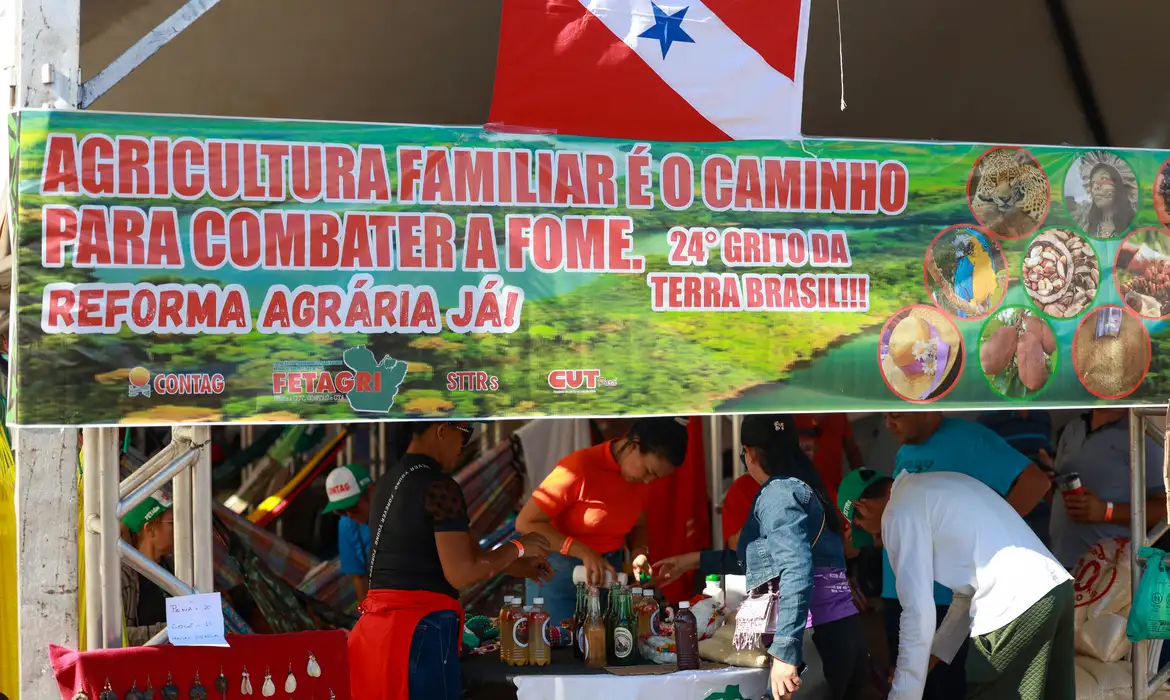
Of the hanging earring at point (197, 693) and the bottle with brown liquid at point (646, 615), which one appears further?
the bottle with brown liquid at point (646, 615)

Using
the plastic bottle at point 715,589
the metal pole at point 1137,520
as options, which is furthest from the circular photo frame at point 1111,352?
the plastic bottle at point 715,589

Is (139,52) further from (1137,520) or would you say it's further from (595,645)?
(1137,520)

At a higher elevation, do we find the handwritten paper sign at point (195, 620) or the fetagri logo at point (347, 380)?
the fetagri logo at point (347, 380)

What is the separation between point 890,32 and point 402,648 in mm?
3181

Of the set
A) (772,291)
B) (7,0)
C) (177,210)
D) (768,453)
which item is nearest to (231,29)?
(7,0)

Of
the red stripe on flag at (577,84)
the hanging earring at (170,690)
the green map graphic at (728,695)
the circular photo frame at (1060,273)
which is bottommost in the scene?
the green map graphic at (728,695)

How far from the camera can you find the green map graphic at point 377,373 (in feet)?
10.6

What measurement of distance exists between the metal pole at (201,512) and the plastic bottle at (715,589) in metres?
1.75

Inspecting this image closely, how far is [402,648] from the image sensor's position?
355cm

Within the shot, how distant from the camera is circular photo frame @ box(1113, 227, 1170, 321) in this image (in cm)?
383

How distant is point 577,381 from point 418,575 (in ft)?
2.82

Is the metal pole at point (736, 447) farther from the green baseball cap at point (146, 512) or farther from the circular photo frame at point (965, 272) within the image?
the green baseball cap at point (146, 512)

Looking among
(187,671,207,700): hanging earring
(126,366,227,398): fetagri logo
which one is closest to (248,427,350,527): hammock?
(187,671,207,700): hanging earring

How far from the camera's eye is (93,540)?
10.6 ft
